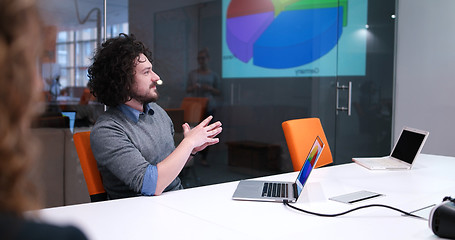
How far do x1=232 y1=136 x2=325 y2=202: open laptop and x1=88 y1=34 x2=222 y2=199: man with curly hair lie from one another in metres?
0.31

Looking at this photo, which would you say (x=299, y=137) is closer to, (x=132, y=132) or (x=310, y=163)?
A: (x=310, y=163)

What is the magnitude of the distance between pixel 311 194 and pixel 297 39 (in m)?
2.91

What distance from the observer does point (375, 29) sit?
5062 mm

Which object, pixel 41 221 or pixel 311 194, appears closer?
pixel 41 221

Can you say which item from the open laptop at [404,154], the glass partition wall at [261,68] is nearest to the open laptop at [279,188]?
the open laptop at [404,154]

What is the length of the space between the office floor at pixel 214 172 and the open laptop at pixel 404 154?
175 cm

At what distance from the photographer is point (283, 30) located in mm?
4527

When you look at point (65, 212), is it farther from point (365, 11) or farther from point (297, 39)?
point (365, 11)

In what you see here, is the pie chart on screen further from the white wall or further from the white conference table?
the white conference table

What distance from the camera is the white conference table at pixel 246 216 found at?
4.60 feet

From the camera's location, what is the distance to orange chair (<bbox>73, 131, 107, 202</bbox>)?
82.0 inches

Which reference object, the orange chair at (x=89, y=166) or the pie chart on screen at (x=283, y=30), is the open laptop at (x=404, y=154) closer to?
the orange chair at (x=89, y=166)

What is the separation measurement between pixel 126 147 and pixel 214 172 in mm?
2372

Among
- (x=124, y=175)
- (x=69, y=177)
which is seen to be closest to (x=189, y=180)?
(x=69, y=177)
